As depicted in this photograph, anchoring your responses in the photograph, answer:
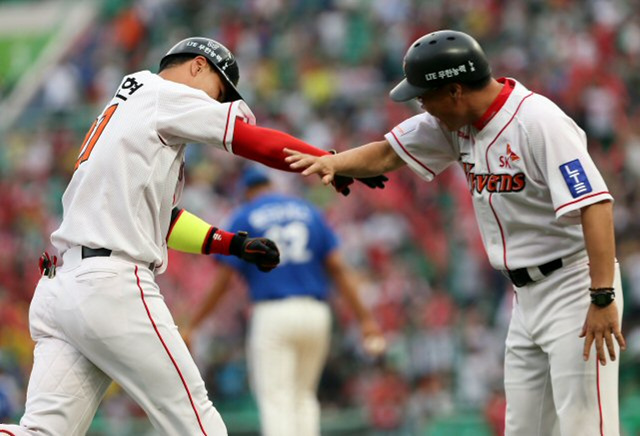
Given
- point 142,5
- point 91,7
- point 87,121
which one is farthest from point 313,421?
point 91,7

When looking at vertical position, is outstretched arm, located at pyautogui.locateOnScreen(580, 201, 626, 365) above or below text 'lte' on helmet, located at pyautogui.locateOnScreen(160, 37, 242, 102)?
below

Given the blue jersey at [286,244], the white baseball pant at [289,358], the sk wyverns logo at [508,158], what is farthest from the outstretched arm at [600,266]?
the blue jersey at [286,244]

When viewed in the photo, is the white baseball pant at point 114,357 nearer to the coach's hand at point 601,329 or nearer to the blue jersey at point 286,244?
the coach's hand at point 601,329

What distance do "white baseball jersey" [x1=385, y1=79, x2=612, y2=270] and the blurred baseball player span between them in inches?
132

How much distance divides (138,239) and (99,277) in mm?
242

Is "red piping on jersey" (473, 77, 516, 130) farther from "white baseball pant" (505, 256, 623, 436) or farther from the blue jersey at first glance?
the blue jersey

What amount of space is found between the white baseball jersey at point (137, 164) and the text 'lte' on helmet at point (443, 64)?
0.83 meters

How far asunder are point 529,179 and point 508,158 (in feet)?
0.46

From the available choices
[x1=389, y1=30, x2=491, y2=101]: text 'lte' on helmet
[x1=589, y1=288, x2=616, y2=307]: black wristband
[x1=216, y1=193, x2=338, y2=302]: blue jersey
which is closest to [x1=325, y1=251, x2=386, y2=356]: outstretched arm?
[x1=216, y1=193, x2=338, y2=302]: blue jersey

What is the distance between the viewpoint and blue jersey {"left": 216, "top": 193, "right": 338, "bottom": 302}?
848cm

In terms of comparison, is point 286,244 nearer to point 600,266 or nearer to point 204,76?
point 204,76

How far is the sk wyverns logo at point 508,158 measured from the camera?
4.96 meters

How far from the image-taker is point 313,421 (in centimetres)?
821

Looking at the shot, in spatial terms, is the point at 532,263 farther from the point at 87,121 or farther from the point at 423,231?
the point at 87,121
